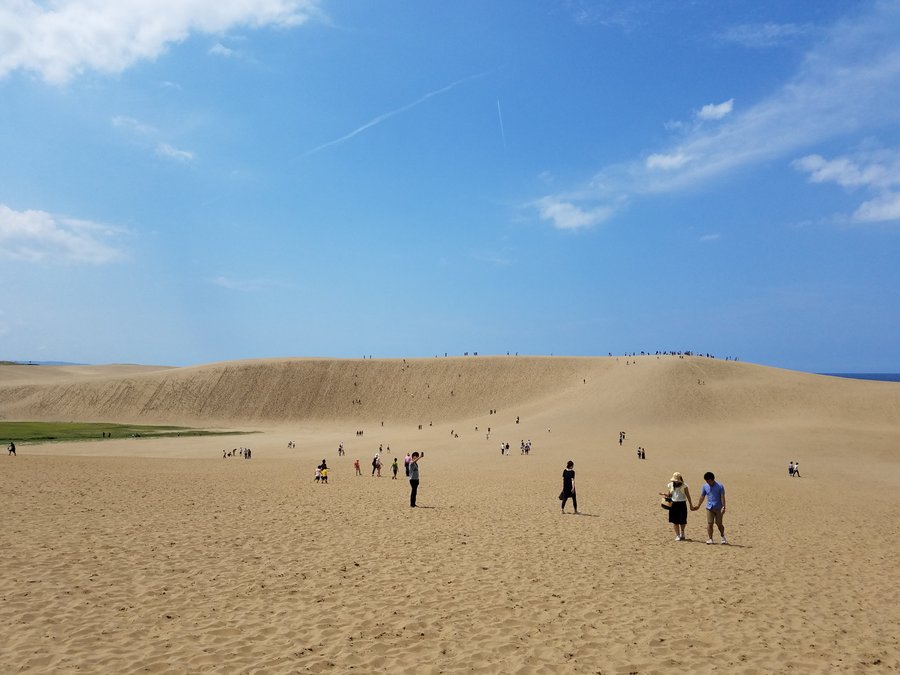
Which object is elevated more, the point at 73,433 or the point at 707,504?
the point at 707,504

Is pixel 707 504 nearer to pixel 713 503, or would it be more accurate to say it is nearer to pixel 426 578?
pixel 713 503

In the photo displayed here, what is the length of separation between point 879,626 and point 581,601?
4493 mm

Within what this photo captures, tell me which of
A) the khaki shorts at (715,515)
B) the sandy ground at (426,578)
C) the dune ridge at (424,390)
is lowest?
the sandy ground at (426,578)

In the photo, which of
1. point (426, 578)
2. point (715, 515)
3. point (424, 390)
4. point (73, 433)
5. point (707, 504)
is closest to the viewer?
point (426, 578)

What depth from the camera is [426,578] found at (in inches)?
395

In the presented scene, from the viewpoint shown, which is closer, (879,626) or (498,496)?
(879,626)

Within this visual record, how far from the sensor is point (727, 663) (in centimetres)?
689

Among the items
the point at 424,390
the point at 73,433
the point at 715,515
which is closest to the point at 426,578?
the point at 715,515

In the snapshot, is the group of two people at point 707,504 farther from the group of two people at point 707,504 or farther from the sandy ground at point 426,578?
the sandy ground at point 426,578

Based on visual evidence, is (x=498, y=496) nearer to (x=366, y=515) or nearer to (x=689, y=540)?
(x=366, y=515)

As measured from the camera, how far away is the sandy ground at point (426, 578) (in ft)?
23.0

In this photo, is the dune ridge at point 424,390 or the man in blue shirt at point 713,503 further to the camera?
the dune ridge at point 424,390

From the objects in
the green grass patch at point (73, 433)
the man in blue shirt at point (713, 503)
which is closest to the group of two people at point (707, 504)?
the man in blue shirt at point (713, 503)

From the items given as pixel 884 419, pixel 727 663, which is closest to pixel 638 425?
pixel 884 419
